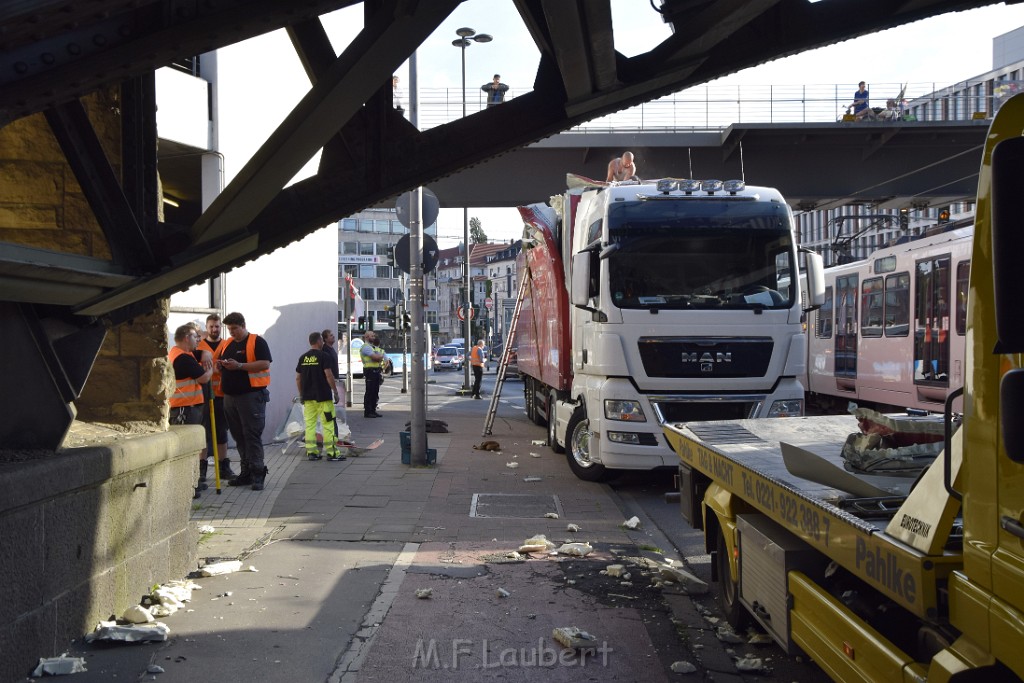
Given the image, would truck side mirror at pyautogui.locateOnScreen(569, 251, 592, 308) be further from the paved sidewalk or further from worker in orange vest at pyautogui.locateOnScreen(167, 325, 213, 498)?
worker in orange vest at pyautogui.locateOnScreen(167, 325, 213, 498)

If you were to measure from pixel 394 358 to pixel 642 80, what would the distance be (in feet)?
161

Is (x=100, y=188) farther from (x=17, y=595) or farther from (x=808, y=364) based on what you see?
(x=808, y=364)

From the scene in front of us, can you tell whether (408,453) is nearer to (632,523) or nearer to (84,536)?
(632,523)

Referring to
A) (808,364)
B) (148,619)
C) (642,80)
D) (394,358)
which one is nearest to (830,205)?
(808,364)

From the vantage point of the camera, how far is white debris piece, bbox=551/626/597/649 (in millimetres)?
5122

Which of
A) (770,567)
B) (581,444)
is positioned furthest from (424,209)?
(770,567)

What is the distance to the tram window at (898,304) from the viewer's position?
51.5ft

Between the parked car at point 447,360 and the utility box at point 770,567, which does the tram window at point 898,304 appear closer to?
the utility box at point 770,567

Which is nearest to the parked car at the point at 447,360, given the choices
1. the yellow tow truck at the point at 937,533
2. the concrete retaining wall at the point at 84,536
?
the concrete retaining wall at the point at 84,536

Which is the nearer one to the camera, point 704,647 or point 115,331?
point 704,647

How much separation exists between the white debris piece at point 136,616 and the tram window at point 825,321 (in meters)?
16.2

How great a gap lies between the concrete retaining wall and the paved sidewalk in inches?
12.1

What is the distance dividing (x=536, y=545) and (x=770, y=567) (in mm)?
3213

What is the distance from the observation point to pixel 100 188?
188 inches
